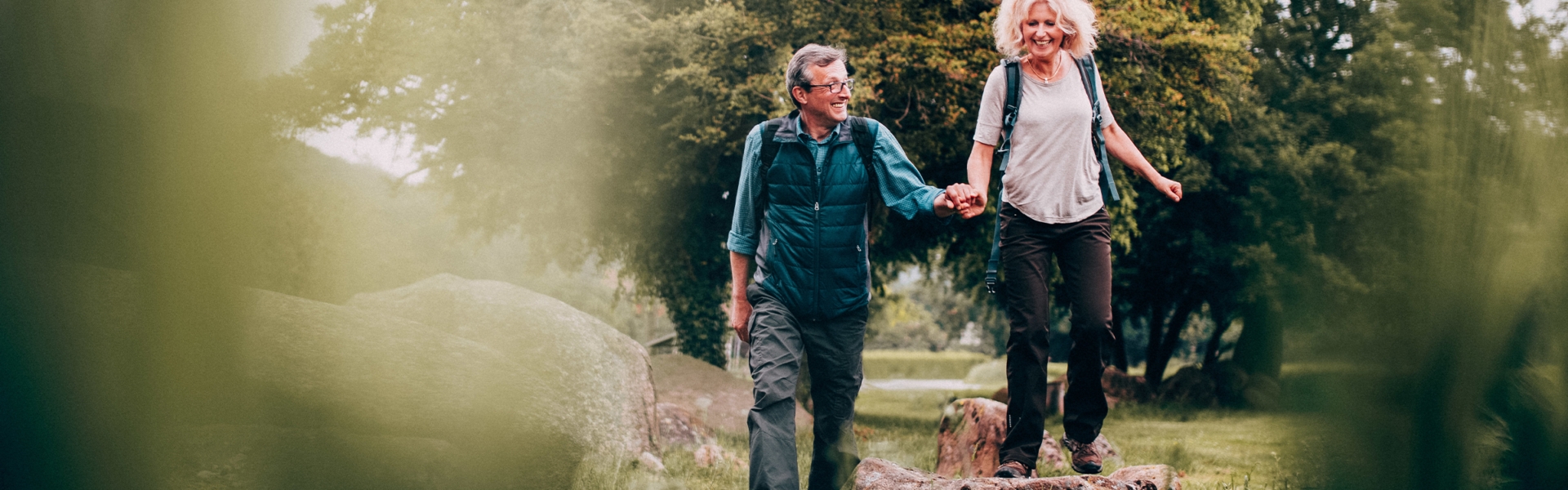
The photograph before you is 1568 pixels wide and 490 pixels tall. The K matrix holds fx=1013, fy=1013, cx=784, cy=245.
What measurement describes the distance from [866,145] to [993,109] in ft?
1.74

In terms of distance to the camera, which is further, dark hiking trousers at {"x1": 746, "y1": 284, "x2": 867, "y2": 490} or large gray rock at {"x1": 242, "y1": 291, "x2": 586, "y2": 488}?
dark hiking trousers at {"x1": 746, "y1": 284, "x2": 867, "y2": 490}

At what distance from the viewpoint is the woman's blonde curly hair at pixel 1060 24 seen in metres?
3.92

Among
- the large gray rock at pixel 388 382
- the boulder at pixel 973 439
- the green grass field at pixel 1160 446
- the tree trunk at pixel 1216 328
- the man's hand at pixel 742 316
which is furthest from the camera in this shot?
the tree trunk at pixel 1216 328

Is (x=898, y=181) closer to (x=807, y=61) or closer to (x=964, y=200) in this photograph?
(x=964, y=200)

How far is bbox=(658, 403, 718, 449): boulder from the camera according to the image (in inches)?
365

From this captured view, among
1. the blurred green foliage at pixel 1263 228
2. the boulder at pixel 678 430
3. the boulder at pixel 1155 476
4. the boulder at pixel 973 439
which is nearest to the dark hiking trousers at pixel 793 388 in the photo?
the boulder at pixel 1155 476

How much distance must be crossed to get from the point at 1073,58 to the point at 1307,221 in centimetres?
334

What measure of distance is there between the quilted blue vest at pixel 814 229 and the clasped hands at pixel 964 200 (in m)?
0.45

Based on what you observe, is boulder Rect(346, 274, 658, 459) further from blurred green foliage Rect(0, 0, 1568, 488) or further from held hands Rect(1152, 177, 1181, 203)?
held hands Rect(1152, 177, 1181, 203)

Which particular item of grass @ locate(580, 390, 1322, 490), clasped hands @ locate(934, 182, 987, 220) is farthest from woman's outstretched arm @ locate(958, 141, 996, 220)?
grass @ locate(580, 390, 1322, 490)

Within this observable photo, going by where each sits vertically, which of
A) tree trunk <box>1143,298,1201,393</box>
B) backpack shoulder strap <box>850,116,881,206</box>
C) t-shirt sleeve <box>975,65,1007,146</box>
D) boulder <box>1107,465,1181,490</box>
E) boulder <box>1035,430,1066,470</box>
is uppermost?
t-shirt sleeve <box>975,65,1007,146</box>

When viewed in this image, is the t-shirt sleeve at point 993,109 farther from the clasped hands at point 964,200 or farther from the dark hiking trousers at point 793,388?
the dark hiking trousers at point 793,388

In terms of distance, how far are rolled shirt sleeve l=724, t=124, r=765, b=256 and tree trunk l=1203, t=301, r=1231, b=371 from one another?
18.8 metres

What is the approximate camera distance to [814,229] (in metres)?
3.89
